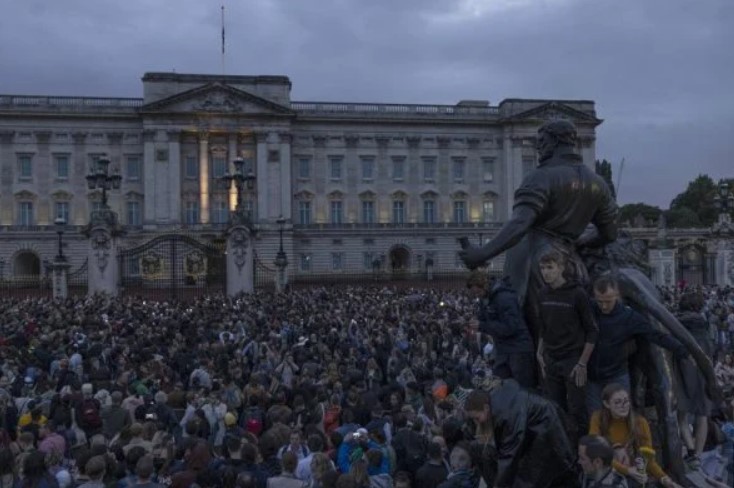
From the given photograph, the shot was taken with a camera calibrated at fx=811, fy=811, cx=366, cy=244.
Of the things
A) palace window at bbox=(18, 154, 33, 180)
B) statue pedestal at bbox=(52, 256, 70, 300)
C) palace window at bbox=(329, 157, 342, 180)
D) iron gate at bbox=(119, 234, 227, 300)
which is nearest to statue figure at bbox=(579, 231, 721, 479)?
iron gate at bbox=(119, 234, 227, 300)

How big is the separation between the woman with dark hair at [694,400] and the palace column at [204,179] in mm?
61328

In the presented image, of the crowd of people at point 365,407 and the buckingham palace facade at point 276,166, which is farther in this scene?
the buckingham palace facade at point 276,166

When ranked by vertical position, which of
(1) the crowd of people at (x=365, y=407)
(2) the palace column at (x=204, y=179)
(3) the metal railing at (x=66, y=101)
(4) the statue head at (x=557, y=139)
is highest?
(3) the metal railing at (x=66, y=101)

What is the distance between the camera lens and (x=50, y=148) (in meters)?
65.1

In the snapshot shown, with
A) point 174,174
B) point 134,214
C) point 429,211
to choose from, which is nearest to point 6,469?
point 174,174

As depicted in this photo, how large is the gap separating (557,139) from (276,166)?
61.5 meters

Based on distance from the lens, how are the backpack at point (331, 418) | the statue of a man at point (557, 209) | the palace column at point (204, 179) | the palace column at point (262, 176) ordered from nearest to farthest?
the statue of a man at point (557, 209) < the backpack at point (331, 418) < the palace column at point (204, 179) < the palace column at point (262, 176)

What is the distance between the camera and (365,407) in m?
9.80

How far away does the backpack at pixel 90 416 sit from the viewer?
33.2 feet

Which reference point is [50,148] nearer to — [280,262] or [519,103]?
[280,262]

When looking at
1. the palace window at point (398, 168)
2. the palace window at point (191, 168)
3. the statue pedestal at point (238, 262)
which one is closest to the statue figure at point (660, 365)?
the statue pedestal at point (238, 262)

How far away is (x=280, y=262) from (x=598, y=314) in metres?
34.6

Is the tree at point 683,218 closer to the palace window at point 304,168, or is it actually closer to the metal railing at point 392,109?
the metal railing at point 392,109

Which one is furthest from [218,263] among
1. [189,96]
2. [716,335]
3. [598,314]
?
[598,314]
